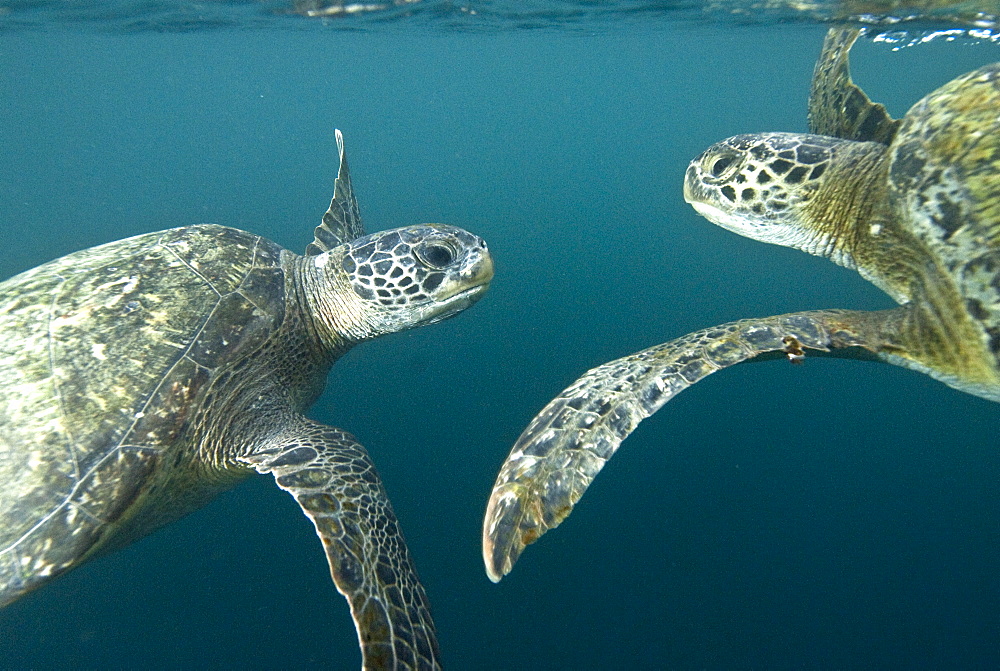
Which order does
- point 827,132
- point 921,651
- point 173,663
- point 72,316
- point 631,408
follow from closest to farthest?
point 631,408 → point 72,316 → point 827,132 → point 173,663 → point 921,651

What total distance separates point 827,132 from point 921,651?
576 cm

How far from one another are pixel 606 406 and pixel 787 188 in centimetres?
189

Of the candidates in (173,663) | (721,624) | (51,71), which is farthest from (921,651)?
(51,71)

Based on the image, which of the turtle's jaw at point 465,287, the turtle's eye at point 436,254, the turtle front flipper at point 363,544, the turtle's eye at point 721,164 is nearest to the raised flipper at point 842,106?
the turtle's eye at point 721,164

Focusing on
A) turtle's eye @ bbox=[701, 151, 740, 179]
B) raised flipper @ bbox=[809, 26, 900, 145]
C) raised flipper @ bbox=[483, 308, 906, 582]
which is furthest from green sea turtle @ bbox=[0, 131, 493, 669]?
raised flipper @ bbox=[809, 26, 900, 145]

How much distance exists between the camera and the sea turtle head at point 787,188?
118 inches

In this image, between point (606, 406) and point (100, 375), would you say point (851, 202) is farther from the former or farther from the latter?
point (100, 375)

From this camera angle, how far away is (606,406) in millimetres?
2359

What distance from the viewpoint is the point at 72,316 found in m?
2.74

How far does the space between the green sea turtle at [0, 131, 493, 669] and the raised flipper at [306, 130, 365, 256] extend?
2.64 feet

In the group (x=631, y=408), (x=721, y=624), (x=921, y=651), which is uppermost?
(x=631, y=408)

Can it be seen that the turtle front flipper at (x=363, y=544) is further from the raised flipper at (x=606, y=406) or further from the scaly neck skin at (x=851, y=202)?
the scaly neck skin at (x=851, y=202)

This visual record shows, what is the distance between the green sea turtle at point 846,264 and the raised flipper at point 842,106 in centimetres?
72

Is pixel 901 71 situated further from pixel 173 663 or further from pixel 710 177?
pixel 173 663
